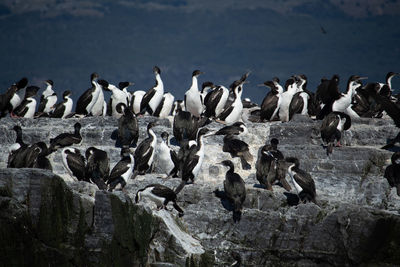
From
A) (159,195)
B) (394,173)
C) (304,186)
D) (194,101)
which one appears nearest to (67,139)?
(194,101)

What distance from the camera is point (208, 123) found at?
2139 centimetres

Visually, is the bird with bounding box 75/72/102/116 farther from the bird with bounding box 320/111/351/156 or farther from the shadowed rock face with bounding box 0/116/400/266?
the bird with bounding box 320/111/351/156

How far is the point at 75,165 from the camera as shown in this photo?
56.1 feet

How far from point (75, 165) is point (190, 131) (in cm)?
398

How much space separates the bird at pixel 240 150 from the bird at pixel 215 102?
2.70 meters

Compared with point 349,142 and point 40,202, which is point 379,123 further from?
point 40,202

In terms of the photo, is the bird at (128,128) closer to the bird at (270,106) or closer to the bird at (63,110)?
the bird at (270,106)

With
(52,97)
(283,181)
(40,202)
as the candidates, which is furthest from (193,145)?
(52,97)

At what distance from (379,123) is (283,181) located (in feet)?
18.9

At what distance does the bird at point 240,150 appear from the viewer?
742 inches

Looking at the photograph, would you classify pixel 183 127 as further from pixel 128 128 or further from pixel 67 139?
pixel 67 139

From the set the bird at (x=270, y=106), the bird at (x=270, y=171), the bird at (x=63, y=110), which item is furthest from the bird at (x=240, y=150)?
the bird at (x=63, y=110)

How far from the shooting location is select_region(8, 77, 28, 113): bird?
2353 centimetres

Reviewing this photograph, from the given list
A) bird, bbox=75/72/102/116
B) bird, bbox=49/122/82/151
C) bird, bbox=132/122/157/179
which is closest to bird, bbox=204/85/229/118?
bird, bbox=75/72/102/116
